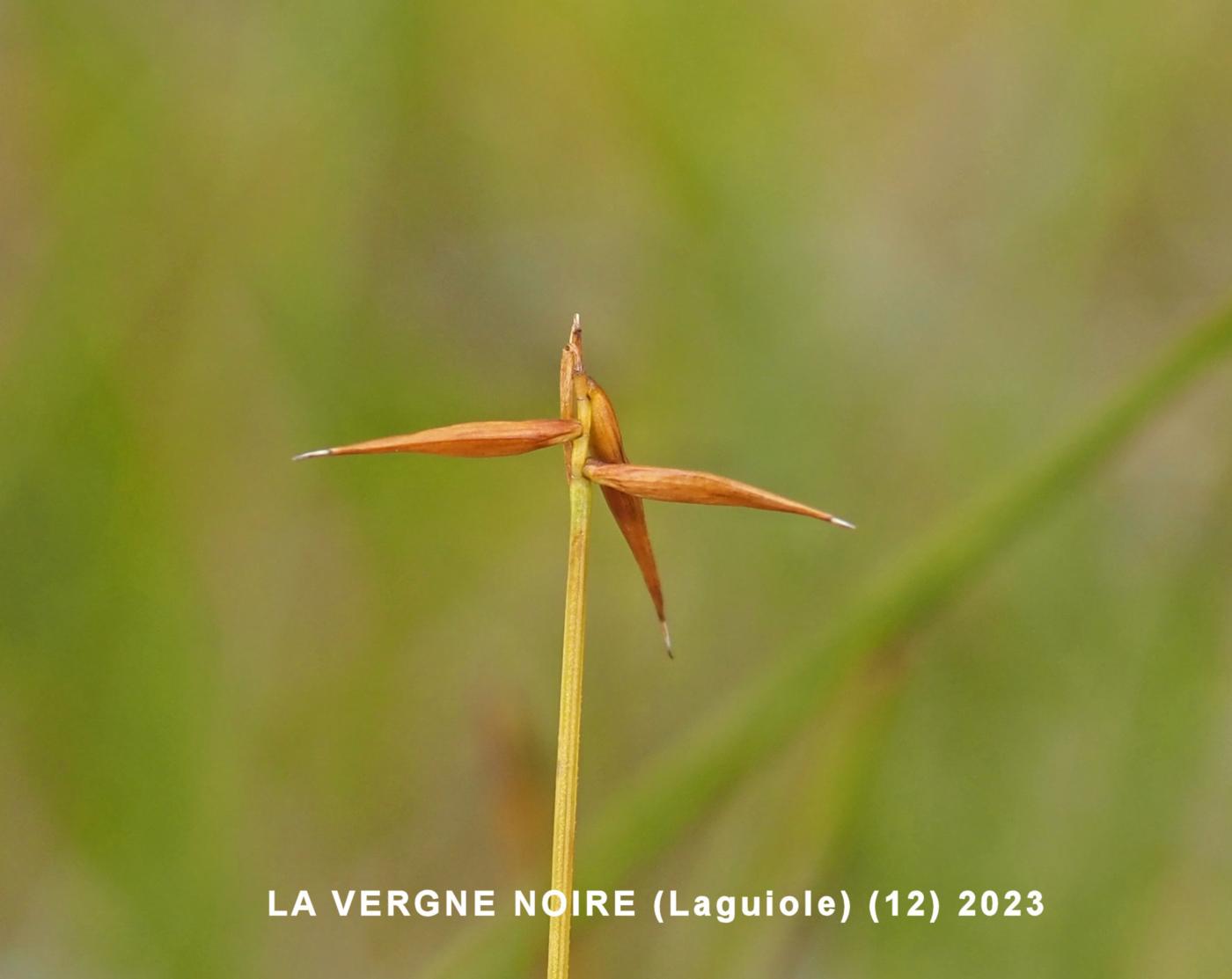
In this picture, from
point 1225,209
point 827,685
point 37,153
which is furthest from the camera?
point 1225,209

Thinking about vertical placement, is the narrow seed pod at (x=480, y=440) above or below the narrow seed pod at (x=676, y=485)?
above

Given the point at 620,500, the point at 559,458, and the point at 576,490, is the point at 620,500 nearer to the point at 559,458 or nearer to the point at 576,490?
the point at 576,490

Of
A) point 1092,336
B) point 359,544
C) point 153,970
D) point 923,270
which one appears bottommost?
point 153,970

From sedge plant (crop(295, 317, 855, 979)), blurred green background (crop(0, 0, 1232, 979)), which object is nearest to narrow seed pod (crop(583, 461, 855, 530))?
sedge plant (crop(295, 317, 855, 979))

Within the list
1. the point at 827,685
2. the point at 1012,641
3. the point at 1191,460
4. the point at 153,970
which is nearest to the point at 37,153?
the point at 153,970

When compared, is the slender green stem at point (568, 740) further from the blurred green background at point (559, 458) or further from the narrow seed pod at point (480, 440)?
the blurred green background at point (559, 458)

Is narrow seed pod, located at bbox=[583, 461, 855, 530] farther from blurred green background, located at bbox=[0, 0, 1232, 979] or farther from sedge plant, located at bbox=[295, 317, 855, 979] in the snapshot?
blurred green background, located at bbox=[0, 0, 1232, 979]

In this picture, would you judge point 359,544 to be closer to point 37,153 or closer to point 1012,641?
point 37,153

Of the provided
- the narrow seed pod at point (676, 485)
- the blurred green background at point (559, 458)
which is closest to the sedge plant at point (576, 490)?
the narrow seed pod at point (676, 485)
